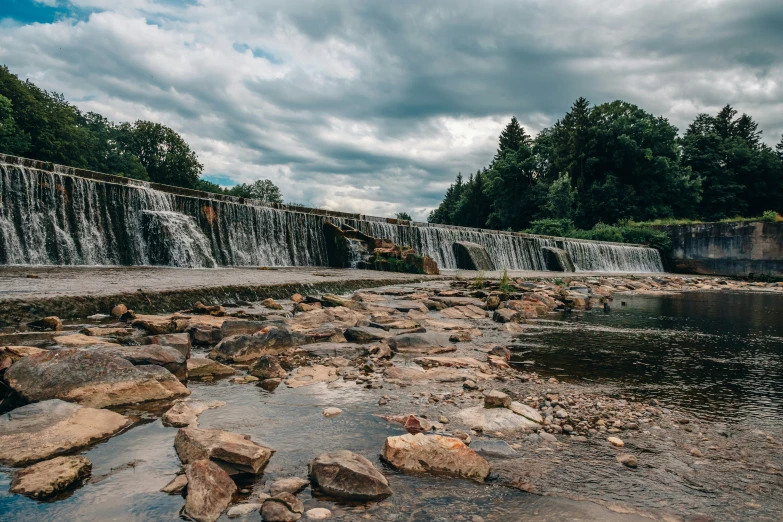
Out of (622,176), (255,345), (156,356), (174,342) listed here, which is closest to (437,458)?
(156,356)

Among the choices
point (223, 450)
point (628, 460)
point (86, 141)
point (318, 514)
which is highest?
point (86, 141)

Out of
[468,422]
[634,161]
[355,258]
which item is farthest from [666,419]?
[634,161]

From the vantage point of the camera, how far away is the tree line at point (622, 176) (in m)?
39.7

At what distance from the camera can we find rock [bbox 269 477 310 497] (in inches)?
66.3

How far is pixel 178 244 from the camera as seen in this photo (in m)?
12.5

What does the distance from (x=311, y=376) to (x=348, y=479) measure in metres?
1.70

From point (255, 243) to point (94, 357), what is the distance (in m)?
13.1

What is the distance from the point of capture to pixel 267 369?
3.35 meters

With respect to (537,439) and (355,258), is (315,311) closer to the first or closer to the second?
(537,439)

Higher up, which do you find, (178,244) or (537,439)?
(178,244)

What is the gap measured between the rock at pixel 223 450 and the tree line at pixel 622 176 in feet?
125

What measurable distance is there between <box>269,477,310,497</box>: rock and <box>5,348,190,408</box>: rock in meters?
1.37

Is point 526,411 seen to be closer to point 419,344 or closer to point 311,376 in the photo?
point 311,376

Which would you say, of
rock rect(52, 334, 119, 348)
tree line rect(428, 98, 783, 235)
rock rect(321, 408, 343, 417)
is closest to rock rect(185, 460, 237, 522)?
rock rect(321, 408, 343, 417)
